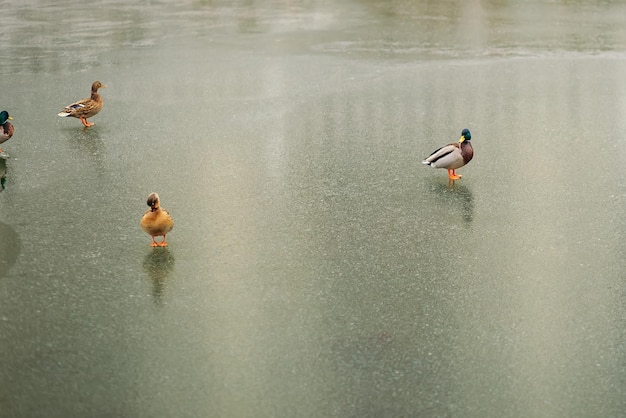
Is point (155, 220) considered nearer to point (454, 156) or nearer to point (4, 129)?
point (454, 156)

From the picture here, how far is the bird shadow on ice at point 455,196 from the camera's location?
4910mm

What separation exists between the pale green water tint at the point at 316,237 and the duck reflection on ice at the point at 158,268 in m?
0.01

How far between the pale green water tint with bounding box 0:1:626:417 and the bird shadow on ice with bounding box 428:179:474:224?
0.08 feet

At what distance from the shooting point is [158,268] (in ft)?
13.6

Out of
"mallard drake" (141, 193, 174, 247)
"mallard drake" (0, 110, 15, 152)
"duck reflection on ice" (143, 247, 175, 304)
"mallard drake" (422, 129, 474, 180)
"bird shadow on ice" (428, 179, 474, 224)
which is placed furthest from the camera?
"mallard drake" (0, 110, 15, 152)

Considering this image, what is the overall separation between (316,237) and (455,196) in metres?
1.03

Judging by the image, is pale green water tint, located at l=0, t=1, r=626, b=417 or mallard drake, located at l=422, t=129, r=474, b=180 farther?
mallard drake, located at l=422, t=129, r=474, b=180

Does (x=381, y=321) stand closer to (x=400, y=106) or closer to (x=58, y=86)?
(x=400, y=106)

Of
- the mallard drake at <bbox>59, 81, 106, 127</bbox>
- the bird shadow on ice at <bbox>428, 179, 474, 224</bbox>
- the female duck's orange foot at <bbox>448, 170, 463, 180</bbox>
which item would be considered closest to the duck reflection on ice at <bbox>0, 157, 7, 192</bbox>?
the mallard drake at <bbox>59, 81, 106, 127</bbox>

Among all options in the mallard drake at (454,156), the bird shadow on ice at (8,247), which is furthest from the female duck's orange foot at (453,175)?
the bird shadow on ice at (8,247)

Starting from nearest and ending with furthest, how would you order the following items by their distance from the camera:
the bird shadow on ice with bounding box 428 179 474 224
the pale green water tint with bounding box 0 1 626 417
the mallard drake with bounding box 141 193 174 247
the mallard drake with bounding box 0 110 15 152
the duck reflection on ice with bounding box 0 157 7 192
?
the pale green water tint with bounding box 0 1 626 417, the mallard drake with bounding box 141 193 174 247, the bird shadow on ice with bounding box 428 179 474 224, the duck reflection on ice with bounding box 0 157 7 192, the mallard drake with bounding box 0 110 15 152

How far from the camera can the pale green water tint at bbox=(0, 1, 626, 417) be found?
3172 mm

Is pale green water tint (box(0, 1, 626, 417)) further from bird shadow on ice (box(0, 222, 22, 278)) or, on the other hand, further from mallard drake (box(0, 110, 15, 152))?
mallard drake (box(0, 110, 15, 152))

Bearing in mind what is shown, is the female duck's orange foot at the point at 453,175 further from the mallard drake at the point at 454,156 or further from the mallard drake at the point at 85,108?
the mallard drake at the point at 85,108
